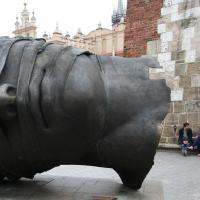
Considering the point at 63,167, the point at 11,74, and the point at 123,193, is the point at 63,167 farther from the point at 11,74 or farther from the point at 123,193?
the point at 11,74

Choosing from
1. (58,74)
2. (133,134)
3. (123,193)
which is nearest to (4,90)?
(58,74)

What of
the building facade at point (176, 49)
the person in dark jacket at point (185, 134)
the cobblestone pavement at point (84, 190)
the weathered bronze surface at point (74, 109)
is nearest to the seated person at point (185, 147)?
the person in dark jacket at point (185, 134)

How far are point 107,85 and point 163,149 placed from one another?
25.5 feet

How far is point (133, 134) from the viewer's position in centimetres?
362

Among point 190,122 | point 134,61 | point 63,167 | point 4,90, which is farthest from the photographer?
point 190,122

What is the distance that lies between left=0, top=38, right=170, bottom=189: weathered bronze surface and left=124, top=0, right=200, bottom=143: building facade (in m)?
6.70

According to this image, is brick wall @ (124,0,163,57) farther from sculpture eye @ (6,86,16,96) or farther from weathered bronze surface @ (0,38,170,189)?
sculpture eye @ (6,86,16,96)

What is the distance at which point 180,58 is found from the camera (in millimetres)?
10828

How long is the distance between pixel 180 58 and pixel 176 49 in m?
0.26

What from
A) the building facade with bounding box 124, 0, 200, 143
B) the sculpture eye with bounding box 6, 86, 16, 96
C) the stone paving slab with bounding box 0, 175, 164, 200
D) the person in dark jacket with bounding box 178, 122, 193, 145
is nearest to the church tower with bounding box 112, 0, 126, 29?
the building facade with bounding box 124, 0, 200, 143

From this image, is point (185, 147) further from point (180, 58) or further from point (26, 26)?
point (26, 26)

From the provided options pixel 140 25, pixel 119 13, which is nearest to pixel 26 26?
pixel 119 13

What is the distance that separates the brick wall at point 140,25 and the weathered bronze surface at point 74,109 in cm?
783

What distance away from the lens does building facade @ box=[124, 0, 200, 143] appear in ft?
34.8
